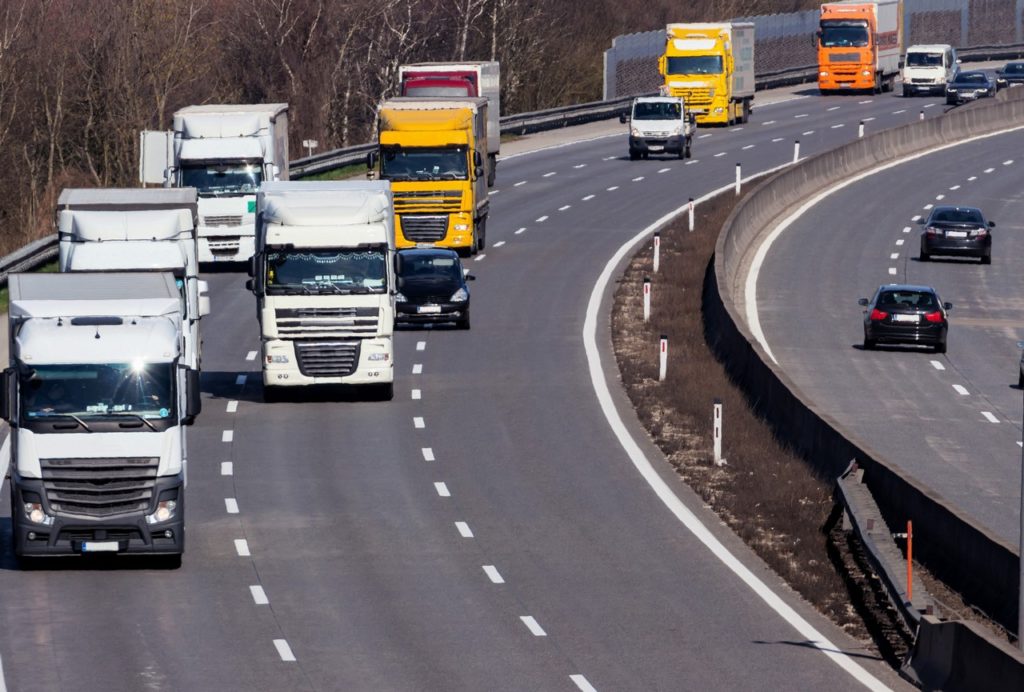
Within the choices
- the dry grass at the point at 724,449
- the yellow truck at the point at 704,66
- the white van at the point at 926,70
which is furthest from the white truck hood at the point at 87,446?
the white van at the point at 926,70

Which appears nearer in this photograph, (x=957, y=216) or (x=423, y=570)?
(x=423, y=570)

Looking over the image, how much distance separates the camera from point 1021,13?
13612 centimetres

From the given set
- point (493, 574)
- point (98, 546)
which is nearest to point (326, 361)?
point (493, 574)

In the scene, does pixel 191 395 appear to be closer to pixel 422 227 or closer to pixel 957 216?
pixel 422 227

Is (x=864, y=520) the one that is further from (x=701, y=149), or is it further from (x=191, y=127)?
(x=701, y=149)

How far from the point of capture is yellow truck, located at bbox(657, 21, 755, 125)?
271 ft

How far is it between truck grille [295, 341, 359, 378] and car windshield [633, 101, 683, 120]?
40.0m

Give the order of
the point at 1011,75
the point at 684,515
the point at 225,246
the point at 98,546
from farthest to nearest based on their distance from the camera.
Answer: the point at 1011,75, the point at 225,246, the point at 684,515, the point at 98,546

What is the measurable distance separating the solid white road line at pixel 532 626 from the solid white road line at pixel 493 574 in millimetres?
1765

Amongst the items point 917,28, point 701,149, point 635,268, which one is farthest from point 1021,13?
point 635,268

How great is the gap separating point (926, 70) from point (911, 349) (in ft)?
189

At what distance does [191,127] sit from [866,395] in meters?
18.6

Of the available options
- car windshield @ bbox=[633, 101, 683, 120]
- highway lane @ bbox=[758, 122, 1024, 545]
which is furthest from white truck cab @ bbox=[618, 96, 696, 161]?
highway lane @ bbox=[758, 122, 1024, 545]

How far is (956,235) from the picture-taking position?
58188 millimetres
